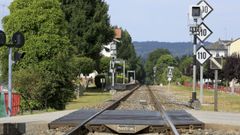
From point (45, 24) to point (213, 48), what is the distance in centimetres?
16287

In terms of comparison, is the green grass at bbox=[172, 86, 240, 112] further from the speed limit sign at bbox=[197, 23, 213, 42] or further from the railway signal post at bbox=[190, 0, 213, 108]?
the speed limit sign at bbox=[197, 23, 213, 42]

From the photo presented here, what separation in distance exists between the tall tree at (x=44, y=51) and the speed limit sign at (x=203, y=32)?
8.59 meters

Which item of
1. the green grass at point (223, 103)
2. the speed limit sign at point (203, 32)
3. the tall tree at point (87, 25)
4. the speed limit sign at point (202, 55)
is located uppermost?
the tall tree at point (87, 25)

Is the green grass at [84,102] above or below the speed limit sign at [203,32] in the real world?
below

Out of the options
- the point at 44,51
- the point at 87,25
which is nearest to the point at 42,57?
the point at 44,51

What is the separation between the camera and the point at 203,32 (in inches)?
1167

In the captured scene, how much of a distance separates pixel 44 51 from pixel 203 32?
9905 mm

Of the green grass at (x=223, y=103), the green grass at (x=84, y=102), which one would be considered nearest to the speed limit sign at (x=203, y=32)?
the green grass at (x=223, y=103)

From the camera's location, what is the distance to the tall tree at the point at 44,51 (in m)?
31.7

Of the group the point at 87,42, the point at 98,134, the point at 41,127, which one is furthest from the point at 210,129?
the point at 87,42

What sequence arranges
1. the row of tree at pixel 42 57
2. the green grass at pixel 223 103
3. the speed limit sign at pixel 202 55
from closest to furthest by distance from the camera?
the speed limit sign at pixel 202 55 < the row of tree at pixel 42 57 < the green grass at pixel 223 103

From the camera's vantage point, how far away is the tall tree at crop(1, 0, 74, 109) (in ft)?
104

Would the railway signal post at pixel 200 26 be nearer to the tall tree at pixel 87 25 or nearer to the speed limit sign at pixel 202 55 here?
the speed limit sign at pixel 202 55

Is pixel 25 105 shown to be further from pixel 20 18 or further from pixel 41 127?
pixel 41 127
